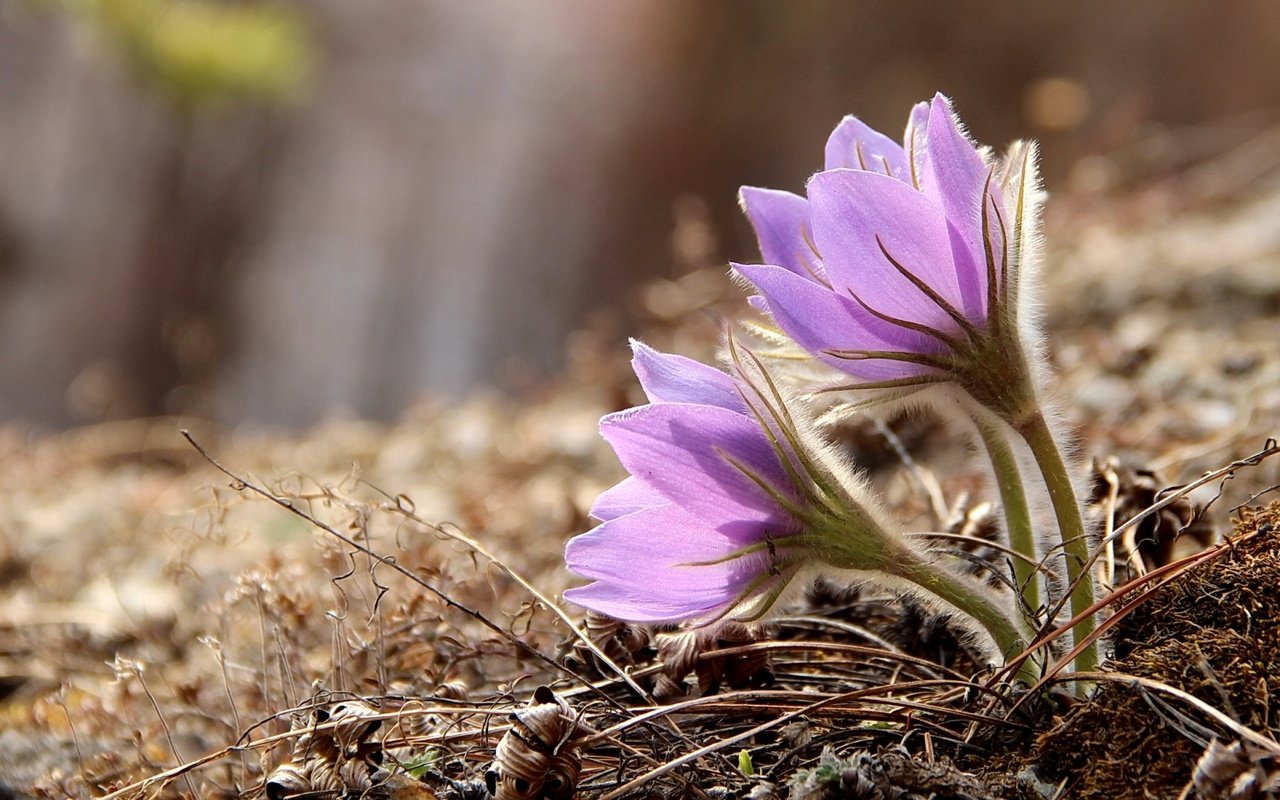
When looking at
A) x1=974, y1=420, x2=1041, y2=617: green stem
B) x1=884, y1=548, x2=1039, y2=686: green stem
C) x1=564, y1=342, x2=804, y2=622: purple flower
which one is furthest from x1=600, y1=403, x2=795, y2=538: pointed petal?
x1=974, y1=420, x2=1041, y2=617: green stem

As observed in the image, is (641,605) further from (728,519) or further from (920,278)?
(920,278)

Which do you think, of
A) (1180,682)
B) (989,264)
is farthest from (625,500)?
(1180,682)

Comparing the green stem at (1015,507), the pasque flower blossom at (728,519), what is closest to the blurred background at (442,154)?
the green stem at (1015,507)

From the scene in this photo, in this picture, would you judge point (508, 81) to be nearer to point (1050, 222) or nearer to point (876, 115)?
point (876, 115)

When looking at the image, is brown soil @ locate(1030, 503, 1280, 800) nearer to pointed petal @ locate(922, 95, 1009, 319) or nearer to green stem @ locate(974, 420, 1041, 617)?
green stem @ locate(974, 420, 1041, 617)

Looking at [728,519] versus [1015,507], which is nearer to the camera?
[728,519]
